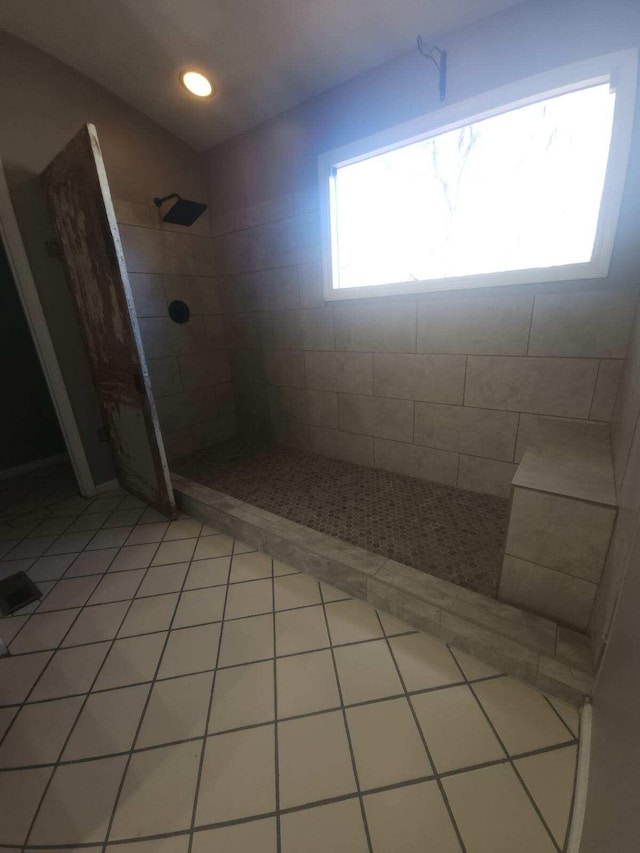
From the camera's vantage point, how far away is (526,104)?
1.55 meters

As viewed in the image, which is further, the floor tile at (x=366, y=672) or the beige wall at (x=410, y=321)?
the beige wall at (x=410, y=321)

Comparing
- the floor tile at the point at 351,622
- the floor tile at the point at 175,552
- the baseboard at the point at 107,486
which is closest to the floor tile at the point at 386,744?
the floor tile at the point at 351,622

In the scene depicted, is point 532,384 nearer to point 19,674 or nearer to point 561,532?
point 561,532

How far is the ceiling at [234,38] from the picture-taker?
158 cm

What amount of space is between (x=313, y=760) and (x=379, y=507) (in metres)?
1.22

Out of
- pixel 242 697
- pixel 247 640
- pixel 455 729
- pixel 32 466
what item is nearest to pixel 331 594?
pixel 247 640

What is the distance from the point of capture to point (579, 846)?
780 mm

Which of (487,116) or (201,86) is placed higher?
(201,86)

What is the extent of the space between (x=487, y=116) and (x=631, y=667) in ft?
7.48

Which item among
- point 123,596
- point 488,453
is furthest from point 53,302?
point 488,453

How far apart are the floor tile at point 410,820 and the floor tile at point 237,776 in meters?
0.29

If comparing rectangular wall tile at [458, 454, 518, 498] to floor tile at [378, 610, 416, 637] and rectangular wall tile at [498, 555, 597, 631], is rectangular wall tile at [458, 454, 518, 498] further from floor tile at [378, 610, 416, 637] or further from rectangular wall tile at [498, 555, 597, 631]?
floor tile at [378, 610, 416, 637]

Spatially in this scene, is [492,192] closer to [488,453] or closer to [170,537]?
[488,453]

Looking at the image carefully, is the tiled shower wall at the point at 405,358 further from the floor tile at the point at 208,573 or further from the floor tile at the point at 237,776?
the floor tile at the point at 237,776
